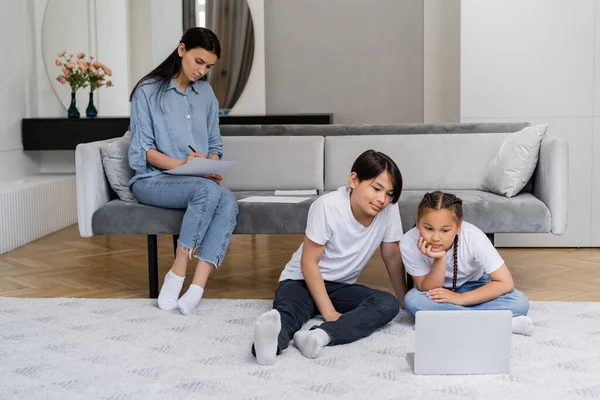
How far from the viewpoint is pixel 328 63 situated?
246 inches

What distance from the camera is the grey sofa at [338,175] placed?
3680 millimetres

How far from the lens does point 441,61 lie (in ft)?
19.4

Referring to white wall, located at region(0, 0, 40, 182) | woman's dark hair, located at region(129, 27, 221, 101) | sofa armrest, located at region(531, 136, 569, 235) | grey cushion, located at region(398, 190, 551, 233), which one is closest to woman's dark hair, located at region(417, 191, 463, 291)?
grey cushion, located at region(398, 190, 551, 233)

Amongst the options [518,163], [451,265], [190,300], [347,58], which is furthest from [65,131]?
[451,265]

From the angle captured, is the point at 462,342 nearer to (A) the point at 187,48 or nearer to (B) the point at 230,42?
(A) the point at 187,48

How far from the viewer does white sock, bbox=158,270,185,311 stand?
348 centimetres

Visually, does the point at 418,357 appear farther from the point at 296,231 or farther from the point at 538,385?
the point at 296,231

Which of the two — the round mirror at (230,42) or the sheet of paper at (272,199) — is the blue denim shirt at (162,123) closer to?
the sheet of paper at (272,199)

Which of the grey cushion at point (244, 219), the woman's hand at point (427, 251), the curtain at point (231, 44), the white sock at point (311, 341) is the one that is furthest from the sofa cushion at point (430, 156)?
the curtain at point (231, 44)

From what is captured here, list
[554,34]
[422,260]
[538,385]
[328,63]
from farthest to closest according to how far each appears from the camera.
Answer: [328,63]
[554,34]
[422,260]
[538,385]

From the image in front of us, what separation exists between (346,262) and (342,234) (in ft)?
0.41

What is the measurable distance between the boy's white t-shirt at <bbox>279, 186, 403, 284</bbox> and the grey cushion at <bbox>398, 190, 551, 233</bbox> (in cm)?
46

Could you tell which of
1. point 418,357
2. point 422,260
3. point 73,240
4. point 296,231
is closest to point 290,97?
point 73,240

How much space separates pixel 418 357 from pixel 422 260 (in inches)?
24.1
